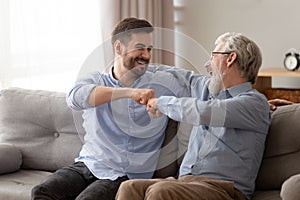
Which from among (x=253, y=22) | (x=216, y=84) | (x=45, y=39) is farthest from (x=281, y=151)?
(x=253, y=22)

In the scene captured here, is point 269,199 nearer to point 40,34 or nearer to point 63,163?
point 63,163

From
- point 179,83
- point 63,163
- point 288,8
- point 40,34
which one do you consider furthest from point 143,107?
point 288,8

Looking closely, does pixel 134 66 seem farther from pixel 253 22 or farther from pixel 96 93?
pixel 253 22

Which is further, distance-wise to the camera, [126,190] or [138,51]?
[138,51]

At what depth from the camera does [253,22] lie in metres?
4.63

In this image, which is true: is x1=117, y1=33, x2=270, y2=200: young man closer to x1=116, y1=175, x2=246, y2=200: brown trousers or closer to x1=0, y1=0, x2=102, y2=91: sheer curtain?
x1=116, y1=175, x2=246, y2=200: brown trousers

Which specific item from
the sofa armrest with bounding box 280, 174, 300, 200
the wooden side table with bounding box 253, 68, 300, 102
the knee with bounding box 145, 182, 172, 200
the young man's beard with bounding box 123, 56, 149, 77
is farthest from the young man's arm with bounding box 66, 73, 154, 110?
the wooden side table with bounding box 253, 68, 300, 102

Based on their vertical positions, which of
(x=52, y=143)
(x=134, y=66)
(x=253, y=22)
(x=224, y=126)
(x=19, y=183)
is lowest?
(x=19, y=183)

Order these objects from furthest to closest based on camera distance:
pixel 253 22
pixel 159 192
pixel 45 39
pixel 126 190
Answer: pixel 253 22 < pixel 45 39 < pixel 126 190 < pixel 159 192

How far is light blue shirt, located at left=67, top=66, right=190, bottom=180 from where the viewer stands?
8.43ft

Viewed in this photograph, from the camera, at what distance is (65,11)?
13.0 feet

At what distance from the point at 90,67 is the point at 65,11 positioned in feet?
4.57

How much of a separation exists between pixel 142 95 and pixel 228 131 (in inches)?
15.0

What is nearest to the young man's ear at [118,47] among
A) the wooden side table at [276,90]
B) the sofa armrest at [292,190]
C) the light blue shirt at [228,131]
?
the light blue shirt at [228,131]
